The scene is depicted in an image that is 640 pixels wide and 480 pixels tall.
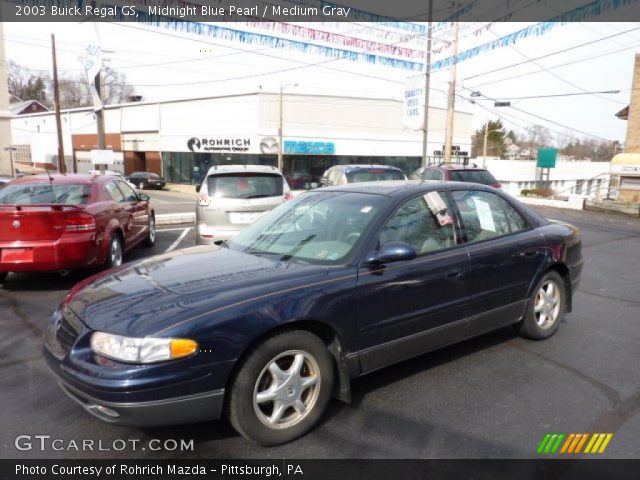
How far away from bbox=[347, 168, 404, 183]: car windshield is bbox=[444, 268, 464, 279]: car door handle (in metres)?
7.44

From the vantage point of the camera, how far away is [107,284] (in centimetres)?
327

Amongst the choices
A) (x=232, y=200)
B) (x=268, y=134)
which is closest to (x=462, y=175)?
(x=232, y=200)

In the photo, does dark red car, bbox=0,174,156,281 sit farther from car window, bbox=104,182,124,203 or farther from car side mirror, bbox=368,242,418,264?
car side mirror, bbox=368,242,418,264

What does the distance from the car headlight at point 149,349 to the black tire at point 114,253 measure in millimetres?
4508

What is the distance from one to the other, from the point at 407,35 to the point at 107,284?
40.2 feet

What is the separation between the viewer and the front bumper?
2.54m

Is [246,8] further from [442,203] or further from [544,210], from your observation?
[544,210]

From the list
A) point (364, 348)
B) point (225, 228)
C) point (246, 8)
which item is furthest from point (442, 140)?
point (364, 348)

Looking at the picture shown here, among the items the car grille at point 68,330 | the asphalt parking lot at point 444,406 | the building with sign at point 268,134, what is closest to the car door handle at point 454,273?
the asphalt parking lot at point 444,406

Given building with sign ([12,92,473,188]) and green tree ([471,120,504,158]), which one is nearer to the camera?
building with sign ([12,92,473,188])

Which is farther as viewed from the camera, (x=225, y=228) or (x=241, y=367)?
(x=225, y=228)

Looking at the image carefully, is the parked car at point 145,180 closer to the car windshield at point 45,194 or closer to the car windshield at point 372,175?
the car windshield at point 372,175

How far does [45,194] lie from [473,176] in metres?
9.39

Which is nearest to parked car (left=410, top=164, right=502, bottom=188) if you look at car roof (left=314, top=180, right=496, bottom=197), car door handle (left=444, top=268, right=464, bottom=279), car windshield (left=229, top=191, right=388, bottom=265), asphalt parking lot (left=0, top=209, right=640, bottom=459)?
asphalt parking lot (left=0, top=209, right=640, bottom=459)
